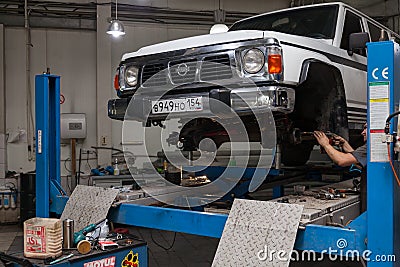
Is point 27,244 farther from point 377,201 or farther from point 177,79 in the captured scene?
point 377,201

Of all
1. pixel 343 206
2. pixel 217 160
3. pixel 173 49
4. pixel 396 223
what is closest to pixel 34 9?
pixel 217 160

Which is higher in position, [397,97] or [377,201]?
[397,97]

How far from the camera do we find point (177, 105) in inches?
116

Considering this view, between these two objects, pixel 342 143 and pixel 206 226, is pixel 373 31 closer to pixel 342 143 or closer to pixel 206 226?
pixel 342 143

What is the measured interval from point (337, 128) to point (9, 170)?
6.13 metres

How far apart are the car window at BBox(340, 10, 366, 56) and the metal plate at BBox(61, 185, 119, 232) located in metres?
2.30

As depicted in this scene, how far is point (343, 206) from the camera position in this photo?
256cm

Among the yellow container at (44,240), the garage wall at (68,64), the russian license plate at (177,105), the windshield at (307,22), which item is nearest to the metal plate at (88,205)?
the yellow container at (44,240)

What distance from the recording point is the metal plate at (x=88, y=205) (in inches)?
112

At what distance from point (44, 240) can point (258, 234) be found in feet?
3.99

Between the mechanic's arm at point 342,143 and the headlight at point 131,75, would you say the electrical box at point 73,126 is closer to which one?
the headlight at point 131,75

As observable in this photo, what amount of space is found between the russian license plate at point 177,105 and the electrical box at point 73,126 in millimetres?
4836

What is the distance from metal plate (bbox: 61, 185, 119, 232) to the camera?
112 inches

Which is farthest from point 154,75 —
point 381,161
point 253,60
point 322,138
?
point 381,161
